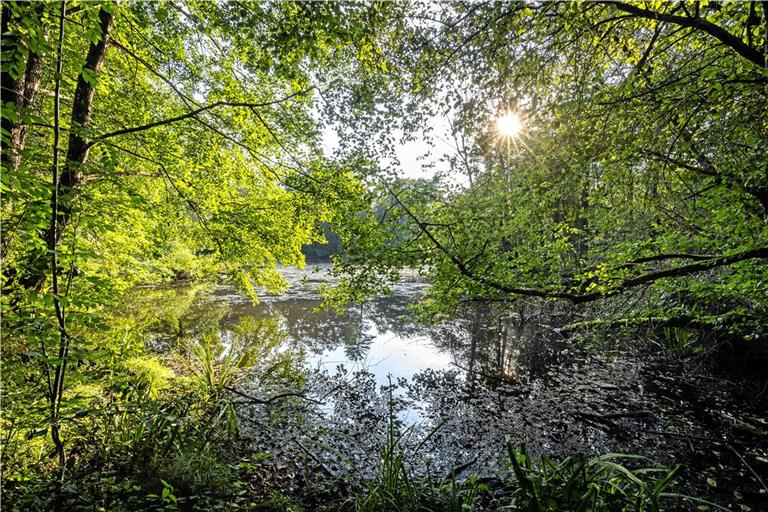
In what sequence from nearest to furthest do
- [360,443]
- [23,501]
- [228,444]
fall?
[23,501] < [228,444] < [360,443]

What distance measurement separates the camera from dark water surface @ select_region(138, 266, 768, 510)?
419 cm

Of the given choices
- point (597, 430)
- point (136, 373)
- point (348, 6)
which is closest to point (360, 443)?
point (597, 430)

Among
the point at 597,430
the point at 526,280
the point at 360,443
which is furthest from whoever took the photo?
the point at 597,430

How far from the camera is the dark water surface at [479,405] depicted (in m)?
4.19

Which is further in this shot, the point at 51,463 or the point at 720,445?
the point at 720,445

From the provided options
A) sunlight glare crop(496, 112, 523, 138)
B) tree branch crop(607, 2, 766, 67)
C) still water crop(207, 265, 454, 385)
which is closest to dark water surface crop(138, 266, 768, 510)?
still water crop(207, 265, 454, 385)

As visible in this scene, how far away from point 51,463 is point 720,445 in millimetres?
8203

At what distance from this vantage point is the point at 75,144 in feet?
11.7

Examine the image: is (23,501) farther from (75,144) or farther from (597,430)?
(597,430)

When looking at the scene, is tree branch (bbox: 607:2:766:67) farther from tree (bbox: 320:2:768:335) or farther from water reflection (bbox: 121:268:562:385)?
water reflection (bbox: 121:268:562:385)

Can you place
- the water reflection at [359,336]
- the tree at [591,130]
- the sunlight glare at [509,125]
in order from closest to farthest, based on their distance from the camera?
1. the tree at [591,130]
2. the sunlight glare at [509,125]
3. the water reflection at [359,336]

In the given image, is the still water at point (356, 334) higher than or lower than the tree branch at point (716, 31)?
lower

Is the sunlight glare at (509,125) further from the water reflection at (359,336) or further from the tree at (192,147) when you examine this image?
the water reflection at (359,336)

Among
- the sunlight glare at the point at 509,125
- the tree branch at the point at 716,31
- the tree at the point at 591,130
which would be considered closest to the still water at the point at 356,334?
the tree at the point at 591,130
